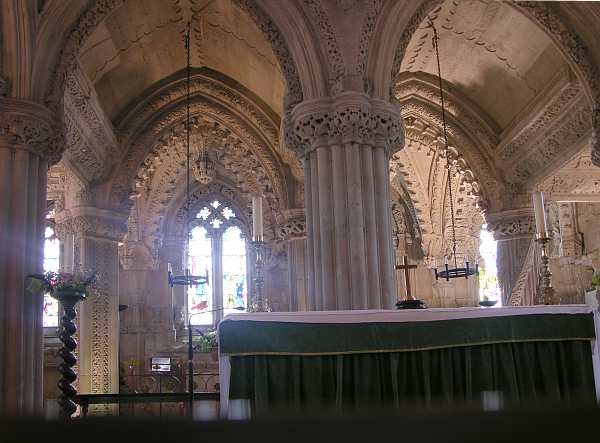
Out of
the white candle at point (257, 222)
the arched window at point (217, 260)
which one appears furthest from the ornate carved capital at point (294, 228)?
the arched window at point (217, 260)

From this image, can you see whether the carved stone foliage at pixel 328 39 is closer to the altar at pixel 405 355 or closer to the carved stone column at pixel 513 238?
the altar at pixel 405 355

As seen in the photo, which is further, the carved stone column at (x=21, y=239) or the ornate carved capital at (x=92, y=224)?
the ornate carved capital at (x=92, y=224)

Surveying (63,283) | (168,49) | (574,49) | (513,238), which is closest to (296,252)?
(513,238)

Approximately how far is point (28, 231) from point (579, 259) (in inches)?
397

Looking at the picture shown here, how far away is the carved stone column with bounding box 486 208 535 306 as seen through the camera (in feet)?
48.3

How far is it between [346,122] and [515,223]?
23.0 ft

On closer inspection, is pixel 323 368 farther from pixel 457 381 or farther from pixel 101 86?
pixel 101 86

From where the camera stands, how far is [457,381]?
5.62 meters

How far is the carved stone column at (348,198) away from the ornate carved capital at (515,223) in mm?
6258

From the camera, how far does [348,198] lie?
8992mm

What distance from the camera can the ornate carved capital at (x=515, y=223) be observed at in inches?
582

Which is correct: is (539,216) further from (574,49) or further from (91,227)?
(91,227)

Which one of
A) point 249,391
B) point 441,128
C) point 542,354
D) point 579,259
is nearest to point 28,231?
point 249,391

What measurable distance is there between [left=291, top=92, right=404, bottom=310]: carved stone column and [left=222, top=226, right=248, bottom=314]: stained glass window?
35.4ft
